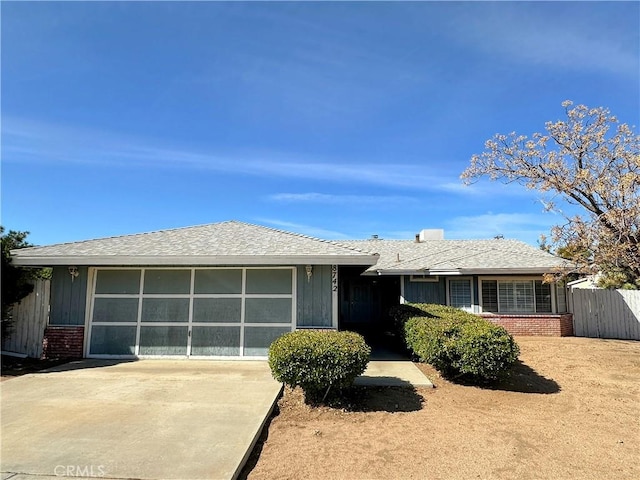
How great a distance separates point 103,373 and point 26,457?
13.5ft

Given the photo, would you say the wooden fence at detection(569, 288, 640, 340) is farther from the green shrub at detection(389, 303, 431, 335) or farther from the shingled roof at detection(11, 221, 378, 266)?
the shingled roof at detection(11, 221, 378, 266)

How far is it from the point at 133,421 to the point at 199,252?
4.68m

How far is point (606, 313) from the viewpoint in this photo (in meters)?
14.2

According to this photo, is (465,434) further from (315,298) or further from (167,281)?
(167,281)

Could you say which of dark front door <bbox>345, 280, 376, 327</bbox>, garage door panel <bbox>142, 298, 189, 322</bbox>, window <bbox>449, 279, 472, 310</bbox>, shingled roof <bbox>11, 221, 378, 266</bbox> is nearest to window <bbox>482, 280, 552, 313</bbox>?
window <bbox>449, 279, 472, 310</bbox>

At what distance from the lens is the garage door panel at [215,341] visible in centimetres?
942

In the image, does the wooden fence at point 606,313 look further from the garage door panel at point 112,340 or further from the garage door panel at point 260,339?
the garage door panel at point 112,340

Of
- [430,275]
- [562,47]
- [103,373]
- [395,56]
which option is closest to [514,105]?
[562,47]

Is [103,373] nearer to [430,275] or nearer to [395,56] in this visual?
[395,56]

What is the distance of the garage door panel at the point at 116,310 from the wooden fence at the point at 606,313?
1513 cm

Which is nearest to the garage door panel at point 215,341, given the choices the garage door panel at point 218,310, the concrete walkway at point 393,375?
the garage door panel at point 218,310

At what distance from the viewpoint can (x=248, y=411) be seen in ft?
18.4

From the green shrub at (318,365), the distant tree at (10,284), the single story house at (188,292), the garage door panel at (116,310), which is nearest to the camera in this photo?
the green shrub at (318,365)

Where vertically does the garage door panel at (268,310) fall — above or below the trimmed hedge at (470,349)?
above
